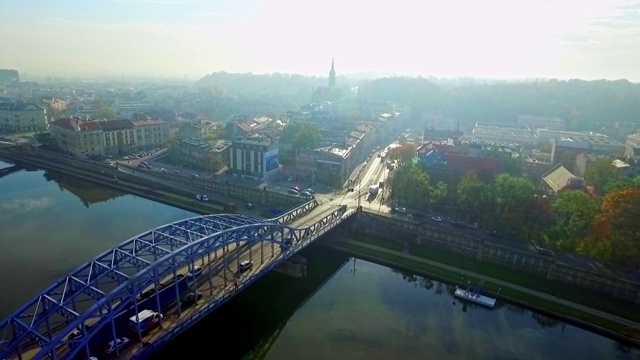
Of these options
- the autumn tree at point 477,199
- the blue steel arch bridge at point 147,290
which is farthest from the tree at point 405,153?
the blue steel arch bridge at point 147,290

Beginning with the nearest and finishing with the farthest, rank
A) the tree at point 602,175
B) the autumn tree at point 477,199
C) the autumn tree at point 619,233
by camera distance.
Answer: the autumn tree at point 619,233 → the autumn tree at point 477,199 → the tree at point 602,175

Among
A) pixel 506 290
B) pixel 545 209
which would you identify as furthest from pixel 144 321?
pixel 545 209

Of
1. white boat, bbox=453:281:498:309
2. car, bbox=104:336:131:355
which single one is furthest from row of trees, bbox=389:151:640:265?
car, bbox=104:336:131:355

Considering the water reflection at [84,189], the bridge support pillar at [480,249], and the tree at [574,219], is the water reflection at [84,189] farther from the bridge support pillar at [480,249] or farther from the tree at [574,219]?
the tree at [574,219]

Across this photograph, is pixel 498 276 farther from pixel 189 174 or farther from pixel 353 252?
pixel 189 174

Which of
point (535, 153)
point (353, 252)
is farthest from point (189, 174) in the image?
point (535, 153)
